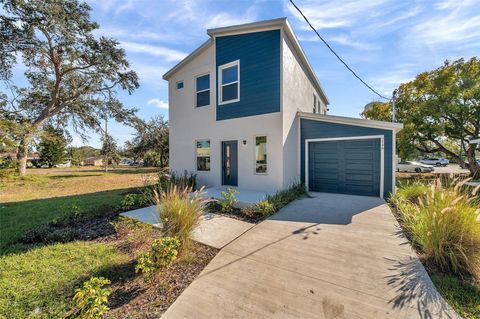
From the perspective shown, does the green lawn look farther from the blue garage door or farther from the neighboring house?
the blue garage door

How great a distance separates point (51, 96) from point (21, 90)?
188cm

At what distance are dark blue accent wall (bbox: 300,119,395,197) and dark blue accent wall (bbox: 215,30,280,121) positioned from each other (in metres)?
2.16

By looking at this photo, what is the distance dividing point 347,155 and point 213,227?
252 inches

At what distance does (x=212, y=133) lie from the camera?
32.8 feet

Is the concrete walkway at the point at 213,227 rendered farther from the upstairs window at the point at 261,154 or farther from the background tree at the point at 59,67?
the background tree at the point at 59,67

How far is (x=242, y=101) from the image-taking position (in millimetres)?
9031

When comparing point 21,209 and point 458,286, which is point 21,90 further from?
point 458,286

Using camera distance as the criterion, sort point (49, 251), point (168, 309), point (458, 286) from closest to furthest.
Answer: point (168, 309) < point (458, 286) < point (49, 251)

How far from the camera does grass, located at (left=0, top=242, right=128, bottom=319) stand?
9.07 feet

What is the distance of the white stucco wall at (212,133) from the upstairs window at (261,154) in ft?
0.50

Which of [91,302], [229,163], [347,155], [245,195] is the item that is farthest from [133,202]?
[347,155]

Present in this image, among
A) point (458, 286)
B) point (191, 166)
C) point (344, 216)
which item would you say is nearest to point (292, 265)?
point (458, 286)

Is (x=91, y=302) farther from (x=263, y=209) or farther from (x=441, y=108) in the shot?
(x=441, y=108)

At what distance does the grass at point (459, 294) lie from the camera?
2.56m
